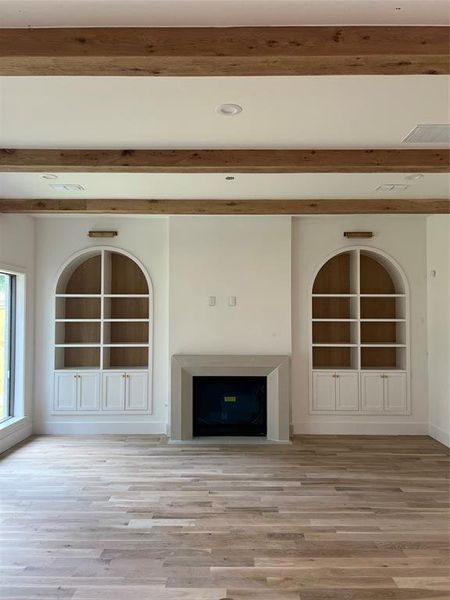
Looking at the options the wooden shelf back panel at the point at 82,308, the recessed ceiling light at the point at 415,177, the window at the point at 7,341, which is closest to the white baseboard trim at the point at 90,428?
the window at the point at 7,341

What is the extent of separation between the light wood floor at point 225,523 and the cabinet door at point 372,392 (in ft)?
2.16

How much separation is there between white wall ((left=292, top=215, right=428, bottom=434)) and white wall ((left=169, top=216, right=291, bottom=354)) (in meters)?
0.27

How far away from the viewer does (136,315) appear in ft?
19.3

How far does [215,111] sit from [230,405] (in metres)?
3.68

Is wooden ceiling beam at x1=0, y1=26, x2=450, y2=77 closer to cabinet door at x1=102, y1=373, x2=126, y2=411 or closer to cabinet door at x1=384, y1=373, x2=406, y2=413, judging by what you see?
cabinet door at x1=102, y1=373, x2=126, y2=411

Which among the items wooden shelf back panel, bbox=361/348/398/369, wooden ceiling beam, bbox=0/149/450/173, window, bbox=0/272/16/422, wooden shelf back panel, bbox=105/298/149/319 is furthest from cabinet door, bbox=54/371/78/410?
wooden shelf back panel, bbox=361/348/398/369

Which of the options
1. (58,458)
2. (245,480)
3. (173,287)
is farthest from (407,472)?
(58,458)

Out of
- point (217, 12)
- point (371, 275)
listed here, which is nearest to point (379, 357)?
point (371, 275)

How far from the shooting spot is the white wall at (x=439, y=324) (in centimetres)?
502

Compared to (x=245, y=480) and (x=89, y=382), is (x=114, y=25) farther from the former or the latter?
(x=89, y=382)

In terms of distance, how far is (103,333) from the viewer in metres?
5.55

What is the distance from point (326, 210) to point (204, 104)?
8.30ft

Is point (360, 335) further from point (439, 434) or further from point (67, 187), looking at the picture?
point (67, 187)

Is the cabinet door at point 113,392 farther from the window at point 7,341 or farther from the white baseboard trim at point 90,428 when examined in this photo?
the window at point 7,341
